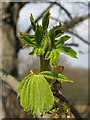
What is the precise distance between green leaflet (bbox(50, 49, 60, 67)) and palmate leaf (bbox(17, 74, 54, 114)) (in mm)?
29

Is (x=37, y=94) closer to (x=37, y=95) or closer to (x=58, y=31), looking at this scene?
(x=37, y=95)

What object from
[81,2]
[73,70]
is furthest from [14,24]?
[73,70]

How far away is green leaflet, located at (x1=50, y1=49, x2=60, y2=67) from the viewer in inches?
9.2

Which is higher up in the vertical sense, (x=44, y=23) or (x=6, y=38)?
(x=6, y=38)

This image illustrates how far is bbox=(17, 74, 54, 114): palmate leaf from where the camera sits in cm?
23

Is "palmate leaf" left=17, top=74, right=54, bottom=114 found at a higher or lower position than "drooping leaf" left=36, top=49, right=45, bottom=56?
lower

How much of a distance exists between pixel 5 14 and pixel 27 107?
154 cm

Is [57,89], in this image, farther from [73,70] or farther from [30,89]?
[73,70]

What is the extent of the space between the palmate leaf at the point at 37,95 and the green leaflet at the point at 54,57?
29 millimetres

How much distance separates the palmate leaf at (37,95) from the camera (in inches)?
8.9

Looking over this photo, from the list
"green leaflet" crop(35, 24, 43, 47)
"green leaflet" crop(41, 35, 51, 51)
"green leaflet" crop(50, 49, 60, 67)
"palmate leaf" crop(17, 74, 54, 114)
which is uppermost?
"green leaflet" crop(35, 24, 43, 47)

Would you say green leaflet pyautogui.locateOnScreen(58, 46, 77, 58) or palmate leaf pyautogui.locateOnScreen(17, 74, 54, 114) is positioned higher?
green leaflet pyautogui.locateOnScreen(58, 46, 77, 58)

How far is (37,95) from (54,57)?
0.06m

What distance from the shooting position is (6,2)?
1595mm
